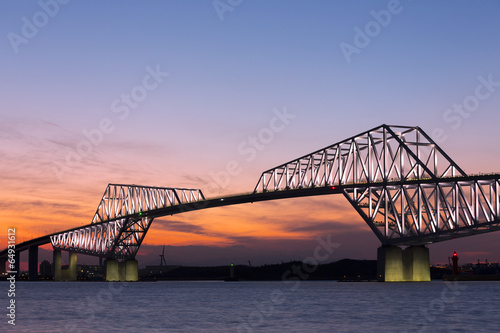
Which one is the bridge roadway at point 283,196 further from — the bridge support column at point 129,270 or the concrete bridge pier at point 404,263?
the bridge support column at point 129,270

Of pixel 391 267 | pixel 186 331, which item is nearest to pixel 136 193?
pixel 391 267

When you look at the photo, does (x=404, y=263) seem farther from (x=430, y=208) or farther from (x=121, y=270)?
(x=121, y=270)

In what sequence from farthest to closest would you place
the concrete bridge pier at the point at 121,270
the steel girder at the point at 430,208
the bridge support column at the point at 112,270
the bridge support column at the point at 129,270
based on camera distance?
the bridge support column at the point at 129,270, the concrete bridge pier at the point at 121,270, the bridge support column at the point at 112,270, the steel girder at the point at 430,208

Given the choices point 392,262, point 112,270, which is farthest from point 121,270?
point 392,262

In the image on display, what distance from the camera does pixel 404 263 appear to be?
108 m

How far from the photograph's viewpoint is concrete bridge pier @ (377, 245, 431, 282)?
106 metres

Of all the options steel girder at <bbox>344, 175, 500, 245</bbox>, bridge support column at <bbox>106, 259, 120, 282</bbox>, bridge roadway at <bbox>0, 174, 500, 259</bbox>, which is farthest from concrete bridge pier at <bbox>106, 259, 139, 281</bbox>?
steel girder at <bbox>344, 175, 500, 245</bbox>

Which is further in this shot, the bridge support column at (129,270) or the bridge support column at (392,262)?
the bridge support column at (129,270)

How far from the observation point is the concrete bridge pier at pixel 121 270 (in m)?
175

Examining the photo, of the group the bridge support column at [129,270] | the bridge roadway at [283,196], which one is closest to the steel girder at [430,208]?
the bridge roadway at [283,196]

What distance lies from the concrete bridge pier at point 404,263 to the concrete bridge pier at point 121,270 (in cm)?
8386

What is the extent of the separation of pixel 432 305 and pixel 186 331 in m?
27.9

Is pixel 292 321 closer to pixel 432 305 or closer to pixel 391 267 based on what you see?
pixel 432 305

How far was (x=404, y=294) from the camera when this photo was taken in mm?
79688
